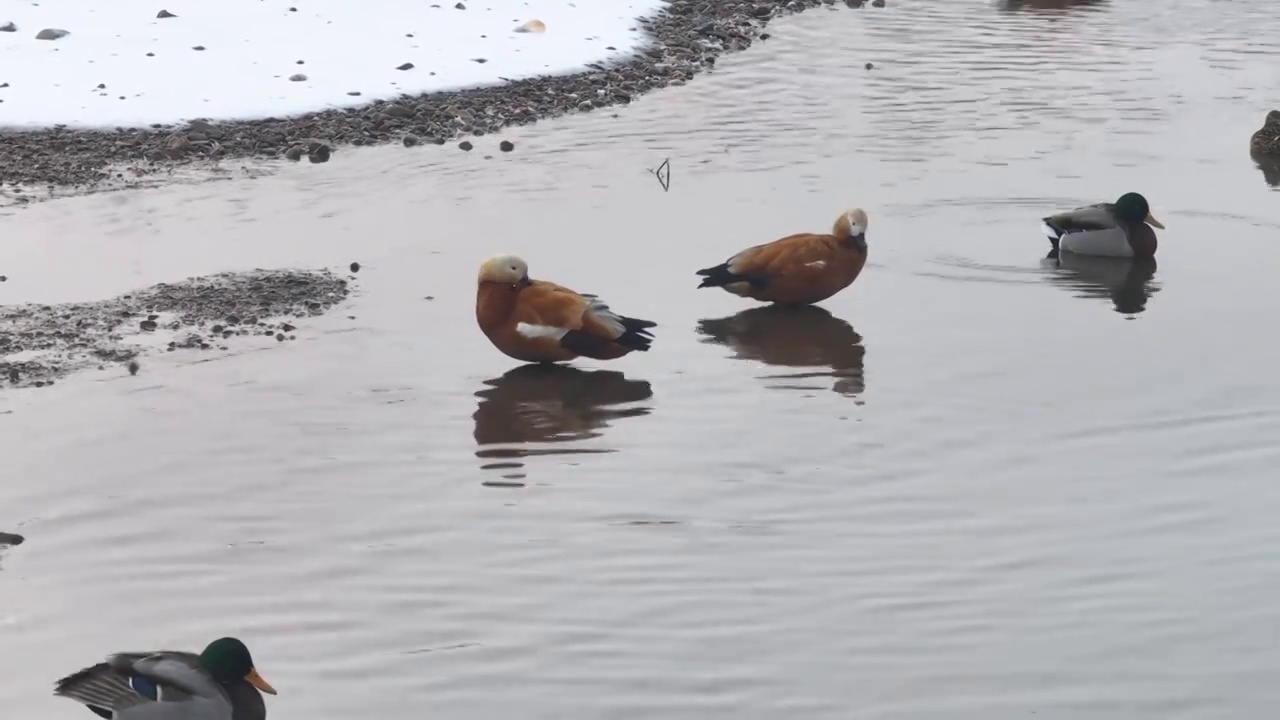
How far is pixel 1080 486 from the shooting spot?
24.8ft

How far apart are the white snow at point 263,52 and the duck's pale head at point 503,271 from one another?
7277 millimetres

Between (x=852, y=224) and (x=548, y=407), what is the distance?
270cm

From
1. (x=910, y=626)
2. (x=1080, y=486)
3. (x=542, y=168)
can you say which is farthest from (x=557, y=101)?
(x=910, y=626)

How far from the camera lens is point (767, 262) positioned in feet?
35.7

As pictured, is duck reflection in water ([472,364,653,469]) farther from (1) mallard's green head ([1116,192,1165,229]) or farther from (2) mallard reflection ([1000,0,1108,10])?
(2) mallard reflection ([1000,0,1108,10])

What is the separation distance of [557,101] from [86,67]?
466 cm

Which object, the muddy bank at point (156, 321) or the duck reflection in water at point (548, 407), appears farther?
the muddy bank at point (156, 321)

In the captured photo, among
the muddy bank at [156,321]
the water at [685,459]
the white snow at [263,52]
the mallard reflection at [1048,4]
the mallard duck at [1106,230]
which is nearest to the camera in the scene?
the water at [685,459]

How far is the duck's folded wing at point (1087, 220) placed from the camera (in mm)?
12055

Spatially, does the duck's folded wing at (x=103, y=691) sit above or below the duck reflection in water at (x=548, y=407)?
above

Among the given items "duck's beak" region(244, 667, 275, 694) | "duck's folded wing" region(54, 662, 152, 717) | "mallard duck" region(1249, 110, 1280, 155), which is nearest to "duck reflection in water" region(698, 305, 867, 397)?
"duck's beak" region(244, 667, 275, 694)

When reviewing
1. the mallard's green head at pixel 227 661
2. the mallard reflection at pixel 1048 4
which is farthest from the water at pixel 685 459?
the mallard reflection at pixel 1048 4

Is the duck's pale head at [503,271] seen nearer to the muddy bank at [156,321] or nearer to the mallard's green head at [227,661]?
the muddy bank at [156,321]

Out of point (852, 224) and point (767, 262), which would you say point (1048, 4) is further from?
point (767, 262)
